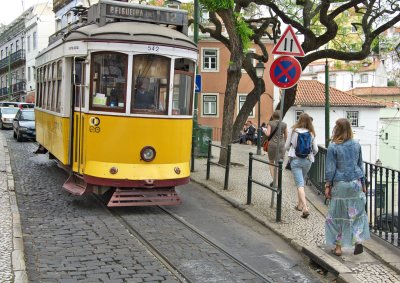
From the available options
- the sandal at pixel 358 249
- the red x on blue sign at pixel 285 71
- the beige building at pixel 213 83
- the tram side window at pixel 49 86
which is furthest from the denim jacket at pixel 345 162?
the beige building at pixel 213 83

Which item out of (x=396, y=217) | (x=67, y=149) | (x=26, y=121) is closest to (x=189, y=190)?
(x=67, y=149)

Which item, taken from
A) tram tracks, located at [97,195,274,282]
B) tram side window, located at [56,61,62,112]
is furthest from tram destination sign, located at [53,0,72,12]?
tram tracks, located at [97,195,274,282]

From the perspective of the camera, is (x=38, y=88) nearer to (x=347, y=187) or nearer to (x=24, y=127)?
(x=24, y=127)

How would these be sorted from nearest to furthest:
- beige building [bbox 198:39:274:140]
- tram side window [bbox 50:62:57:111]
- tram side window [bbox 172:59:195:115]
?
tram side window [bbox 172:59:195:115] → tram side window [bbox 50:62:57:111] → beige building [bbox 198:39:274:140]

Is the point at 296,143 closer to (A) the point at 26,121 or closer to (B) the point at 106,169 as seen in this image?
(B) the point at 106,169

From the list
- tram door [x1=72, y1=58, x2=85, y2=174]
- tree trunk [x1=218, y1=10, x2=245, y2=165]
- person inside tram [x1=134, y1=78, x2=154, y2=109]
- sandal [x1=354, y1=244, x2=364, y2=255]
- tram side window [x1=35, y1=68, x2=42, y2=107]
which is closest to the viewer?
sandal [x1=354, y1=244, x2=364, y2=255]

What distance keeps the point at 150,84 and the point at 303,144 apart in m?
2.81

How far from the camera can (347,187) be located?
6629 millimetres

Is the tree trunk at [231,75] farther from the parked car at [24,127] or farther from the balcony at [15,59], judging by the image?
the balcony at [15,59]

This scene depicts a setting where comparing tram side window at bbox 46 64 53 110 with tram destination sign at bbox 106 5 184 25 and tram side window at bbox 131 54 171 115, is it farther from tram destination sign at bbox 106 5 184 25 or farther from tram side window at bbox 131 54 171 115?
tram side window at bbox 131 54 171 115

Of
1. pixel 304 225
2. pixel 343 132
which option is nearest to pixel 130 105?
pixel 304 225

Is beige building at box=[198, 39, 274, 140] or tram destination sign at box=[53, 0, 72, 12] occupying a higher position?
tram destination sign at box=[53, 0, 72, 12]

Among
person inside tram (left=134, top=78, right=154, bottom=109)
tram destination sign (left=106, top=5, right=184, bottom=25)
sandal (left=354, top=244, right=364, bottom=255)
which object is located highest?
tram destination sign (left=106, top=5, right=184, bottom=25)

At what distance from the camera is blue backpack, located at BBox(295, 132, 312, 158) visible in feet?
29.3
